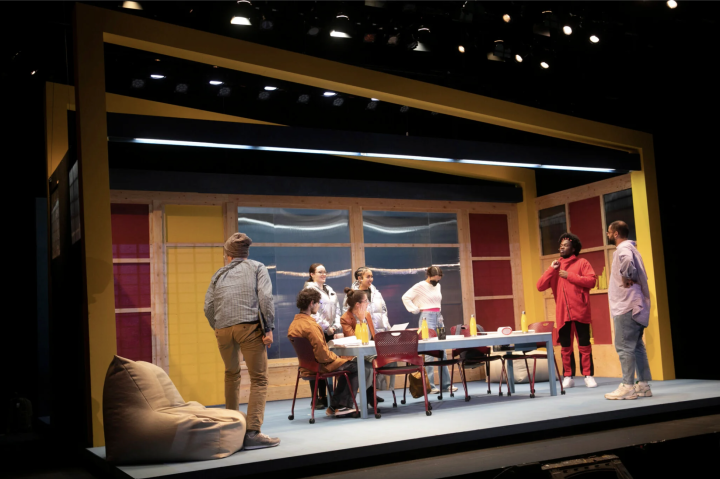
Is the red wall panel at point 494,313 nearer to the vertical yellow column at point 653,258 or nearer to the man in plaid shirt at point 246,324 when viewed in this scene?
the vertical yellow column at point 653,258

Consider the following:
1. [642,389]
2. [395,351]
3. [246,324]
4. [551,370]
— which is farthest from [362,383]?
[642,389]

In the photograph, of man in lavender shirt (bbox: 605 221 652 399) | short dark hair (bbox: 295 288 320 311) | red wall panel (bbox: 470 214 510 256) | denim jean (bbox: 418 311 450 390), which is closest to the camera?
short dark hair (bbox: 295 288 320 311)

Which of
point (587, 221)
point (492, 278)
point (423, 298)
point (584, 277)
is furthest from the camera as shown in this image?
point (492, 278)

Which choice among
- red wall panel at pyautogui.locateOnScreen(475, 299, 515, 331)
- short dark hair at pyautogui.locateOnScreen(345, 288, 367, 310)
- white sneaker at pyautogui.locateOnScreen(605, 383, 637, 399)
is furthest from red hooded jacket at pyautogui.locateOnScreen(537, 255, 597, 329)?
short dark hair at pyautogui.locateOnScreen(345, 288, 367, 310)

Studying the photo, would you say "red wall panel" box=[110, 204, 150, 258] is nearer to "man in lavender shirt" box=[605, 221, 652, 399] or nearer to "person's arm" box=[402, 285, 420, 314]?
"person's arm" box=[402, 285, 420, 314]

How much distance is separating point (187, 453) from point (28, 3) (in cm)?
470

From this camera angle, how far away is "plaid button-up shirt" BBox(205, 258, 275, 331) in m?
4.88

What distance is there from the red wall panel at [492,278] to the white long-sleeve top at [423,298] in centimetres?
205

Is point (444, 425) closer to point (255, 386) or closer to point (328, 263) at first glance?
point (255, 386)

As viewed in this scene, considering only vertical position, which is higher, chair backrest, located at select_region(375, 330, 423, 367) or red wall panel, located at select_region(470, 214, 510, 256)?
red wall panel, located at select_region(470, 214, 510, 256)

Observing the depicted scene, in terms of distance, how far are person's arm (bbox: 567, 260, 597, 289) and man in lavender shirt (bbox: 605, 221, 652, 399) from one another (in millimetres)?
1387

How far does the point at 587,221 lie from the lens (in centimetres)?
959

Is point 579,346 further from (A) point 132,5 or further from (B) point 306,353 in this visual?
(A) point 132,5

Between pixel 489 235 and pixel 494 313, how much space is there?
1302 millimetres
